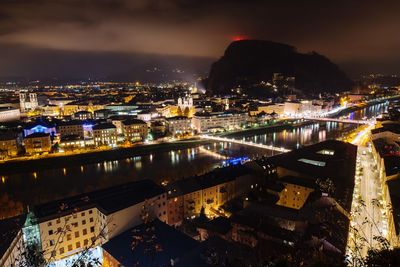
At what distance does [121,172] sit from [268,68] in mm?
31299

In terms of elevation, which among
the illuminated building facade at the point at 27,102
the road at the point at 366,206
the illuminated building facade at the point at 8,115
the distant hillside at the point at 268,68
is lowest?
the road at the point at 366,206

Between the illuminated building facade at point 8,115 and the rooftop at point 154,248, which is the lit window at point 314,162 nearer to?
the rooftop at point 154,248

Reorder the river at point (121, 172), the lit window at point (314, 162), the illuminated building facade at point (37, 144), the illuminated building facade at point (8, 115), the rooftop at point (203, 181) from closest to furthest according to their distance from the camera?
the rooftop at point (203, 181), the lit window at point (314, 162), the river at point (121, 172), the illuminated building facade at point (37, 144), the illuminated building facade at point (8, 115)

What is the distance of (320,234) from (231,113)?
534 inches

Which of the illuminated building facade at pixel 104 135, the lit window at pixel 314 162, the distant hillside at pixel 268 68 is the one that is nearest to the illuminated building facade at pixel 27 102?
the illuminated building facade at pixel 104 135

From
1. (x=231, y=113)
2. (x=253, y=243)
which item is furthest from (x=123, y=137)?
(x=253, y=243)

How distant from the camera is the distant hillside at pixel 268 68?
35719 millimetres

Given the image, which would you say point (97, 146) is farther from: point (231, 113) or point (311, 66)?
point (311, 66)

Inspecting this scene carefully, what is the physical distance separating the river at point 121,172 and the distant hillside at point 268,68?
21.3 meters

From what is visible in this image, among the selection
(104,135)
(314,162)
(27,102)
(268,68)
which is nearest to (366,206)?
(314,162)

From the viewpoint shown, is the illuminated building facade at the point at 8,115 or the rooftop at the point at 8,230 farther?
the illuminated building facade at the point at 8,115

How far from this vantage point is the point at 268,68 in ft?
123

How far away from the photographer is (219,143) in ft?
45.1

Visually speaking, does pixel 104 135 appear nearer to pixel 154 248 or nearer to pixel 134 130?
pixel 134 130
